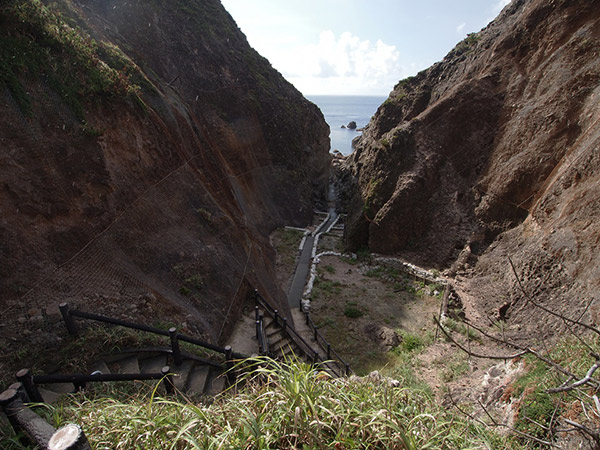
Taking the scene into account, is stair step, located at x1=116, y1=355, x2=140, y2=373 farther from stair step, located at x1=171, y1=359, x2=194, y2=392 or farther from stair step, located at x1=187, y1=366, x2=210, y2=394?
stair step, located at x1=187, y1=366, x2=210, y2=394

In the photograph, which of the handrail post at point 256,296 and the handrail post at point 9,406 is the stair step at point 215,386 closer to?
the handrail post at point 9,406

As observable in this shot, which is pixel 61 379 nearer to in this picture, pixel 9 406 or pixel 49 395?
pixel 49 395

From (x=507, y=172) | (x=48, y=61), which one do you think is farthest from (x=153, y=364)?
(x=507, y=172)

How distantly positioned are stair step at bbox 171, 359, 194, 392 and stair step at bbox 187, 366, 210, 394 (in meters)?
0.09

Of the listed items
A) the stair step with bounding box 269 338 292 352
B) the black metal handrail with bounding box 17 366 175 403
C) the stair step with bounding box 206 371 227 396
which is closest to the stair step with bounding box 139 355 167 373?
the black metal handrail with bounding box 17 366 175 403

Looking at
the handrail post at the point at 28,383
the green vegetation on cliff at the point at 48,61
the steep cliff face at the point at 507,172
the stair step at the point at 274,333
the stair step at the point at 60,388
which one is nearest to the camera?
the handrail post at the point at 28,383

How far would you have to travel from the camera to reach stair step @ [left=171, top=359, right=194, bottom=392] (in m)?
5.14

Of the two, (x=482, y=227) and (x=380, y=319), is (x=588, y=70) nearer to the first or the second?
(x=482, y=227)

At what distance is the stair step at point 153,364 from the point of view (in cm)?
535

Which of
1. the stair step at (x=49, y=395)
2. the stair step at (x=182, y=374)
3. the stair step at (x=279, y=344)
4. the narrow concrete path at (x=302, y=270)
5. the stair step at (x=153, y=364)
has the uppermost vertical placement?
the stair step at (x=49, y=395)

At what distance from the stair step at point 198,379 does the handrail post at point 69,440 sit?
3.38 metres

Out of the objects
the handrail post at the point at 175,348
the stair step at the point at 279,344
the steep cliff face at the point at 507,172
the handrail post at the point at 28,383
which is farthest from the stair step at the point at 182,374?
the steep cliff face at the point at 507,172

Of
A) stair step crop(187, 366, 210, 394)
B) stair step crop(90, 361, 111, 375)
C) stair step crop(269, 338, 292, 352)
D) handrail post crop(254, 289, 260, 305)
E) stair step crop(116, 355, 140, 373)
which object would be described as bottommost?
stair step crop(269, 338, 292, 352)

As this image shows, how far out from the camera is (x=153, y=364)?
5496 millimetres
